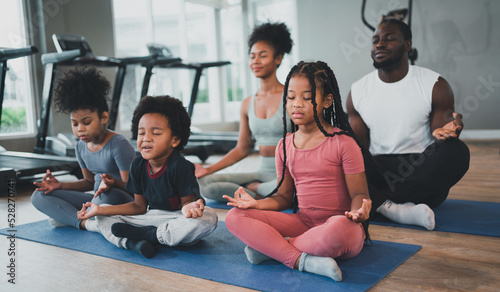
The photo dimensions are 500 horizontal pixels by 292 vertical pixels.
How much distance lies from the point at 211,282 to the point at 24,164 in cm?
245

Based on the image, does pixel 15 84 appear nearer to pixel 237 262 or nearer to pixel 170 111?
pixel 170 111

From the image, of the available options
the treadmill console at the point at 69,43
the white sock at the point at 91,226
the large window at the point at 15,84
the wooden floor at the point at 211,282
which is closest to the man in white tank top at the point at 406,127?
the wooden floor at the point at 211,282

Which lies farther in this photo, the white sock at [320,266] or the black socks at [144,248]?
the black socks at [144,248]

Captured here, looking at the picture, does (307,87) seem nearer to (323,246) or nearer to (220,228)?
(323,246)

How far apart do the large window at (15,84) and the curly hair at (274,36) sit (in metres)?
3.11

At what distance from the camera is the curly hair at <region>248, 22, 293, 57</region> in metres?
2.27

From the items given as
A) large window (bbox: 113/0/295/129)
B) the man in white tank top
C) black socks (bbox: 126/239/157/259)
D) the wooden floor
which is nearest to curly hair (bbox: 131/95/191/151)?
black socks (bbox: 126/239/157/259)

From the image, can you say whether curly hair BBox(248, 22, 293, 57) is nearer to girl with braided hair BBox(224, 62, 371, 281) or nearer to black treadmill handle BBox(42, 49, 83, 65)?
girl with braided hair BBox(224, 62, 371, 281)

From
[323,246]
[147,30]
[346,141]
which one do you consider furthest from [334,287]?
[147,30]

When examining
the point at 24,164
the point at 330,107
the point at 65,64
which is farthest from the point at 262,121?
the point at 65,64

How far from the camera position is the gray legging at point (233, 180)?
239 centimetres

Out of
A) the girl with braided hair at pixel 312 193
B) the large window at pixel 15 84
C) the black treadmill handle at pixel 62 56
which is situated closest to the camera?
the girl with braided hair at pixel 312 193

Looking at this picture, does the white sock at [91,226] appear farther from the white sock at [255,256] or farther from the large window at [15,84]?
the large window at [15,84]

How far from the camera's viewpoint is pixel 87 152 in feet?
6.61
